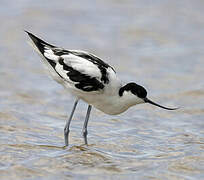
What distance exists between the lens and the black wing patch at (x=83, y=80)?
7.02 metres

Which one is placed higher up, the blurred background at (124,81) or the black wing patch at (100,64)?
the black wing patch at (100,64)

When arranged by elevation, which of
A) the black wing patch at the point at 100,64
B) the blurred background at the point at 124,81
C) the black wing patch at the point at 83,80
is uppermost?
the black wing patch at the point at 100,64

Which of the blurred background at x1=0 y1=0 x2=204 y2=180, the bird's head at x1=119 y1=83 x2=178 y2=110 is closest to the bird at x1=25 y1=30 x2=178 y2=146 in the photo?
the bird's head at x1=119 y1=83 x2=178 y2=110

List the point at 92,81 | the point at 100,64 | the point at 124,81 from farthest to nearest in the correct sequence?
the point at 124,81
the point at 100,64
the point at 92,81

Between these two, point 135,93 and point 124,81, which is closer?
point 135,93

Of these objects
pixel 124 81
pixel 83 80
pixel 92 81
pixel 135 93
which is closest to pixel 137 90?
pixel 135 93

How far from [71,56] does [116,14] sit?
7455 mm

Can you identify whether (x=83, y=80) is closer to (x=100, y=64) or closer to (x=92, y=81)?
(x=92, y=81)

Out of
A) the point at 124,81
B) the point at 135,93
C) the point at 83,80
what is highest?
the point at 83,80

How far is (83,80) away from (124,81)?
3887 mm

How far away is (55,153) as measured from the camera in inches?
279

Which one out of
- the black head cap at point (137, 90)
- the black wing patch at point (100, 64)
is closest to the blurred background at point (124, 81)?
the black head cap at point (137, 90)

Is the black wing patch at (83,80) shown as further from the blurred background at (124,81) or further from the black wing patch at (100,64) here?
the blurred background at (124,81)

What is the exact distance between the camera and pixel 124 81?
10906 mm
